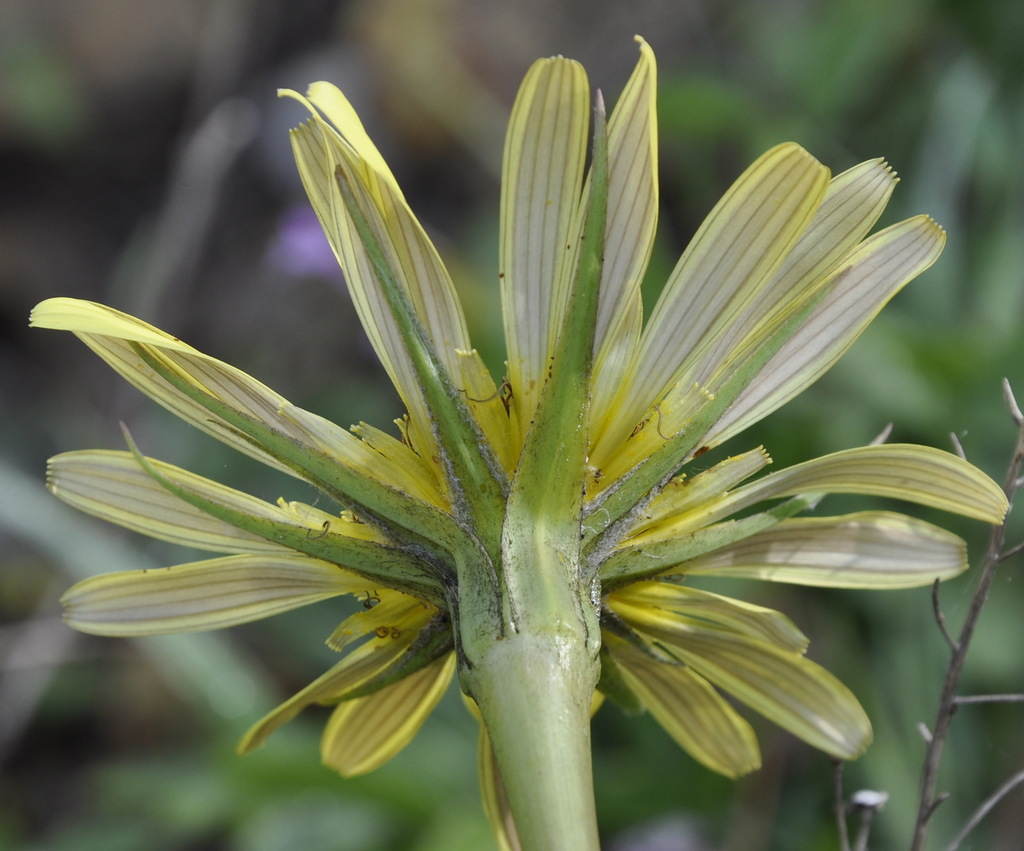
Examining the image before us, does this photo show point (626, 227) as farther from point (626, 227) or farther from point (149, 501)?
point (149, 501)

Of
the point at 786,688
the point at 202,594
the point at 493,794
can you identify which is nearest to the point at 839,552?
the point at 786,688

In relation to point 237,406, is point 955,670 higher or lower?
lower

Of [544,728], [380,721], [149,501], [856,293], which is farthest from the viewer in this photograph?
[380,721]

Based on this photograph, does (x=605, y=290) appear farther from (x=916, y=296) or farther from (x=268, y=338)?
(x=268, y=338)

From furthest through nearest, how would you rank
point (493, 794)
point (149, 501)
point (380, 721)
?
point (380, 721), point (493, 794), point (149, 501)

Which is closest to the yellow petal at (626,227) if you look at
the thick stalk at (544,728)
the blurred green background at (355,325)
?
the thick stalk at (544,728)

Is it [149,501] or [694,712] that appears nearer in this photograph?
[149,501]
